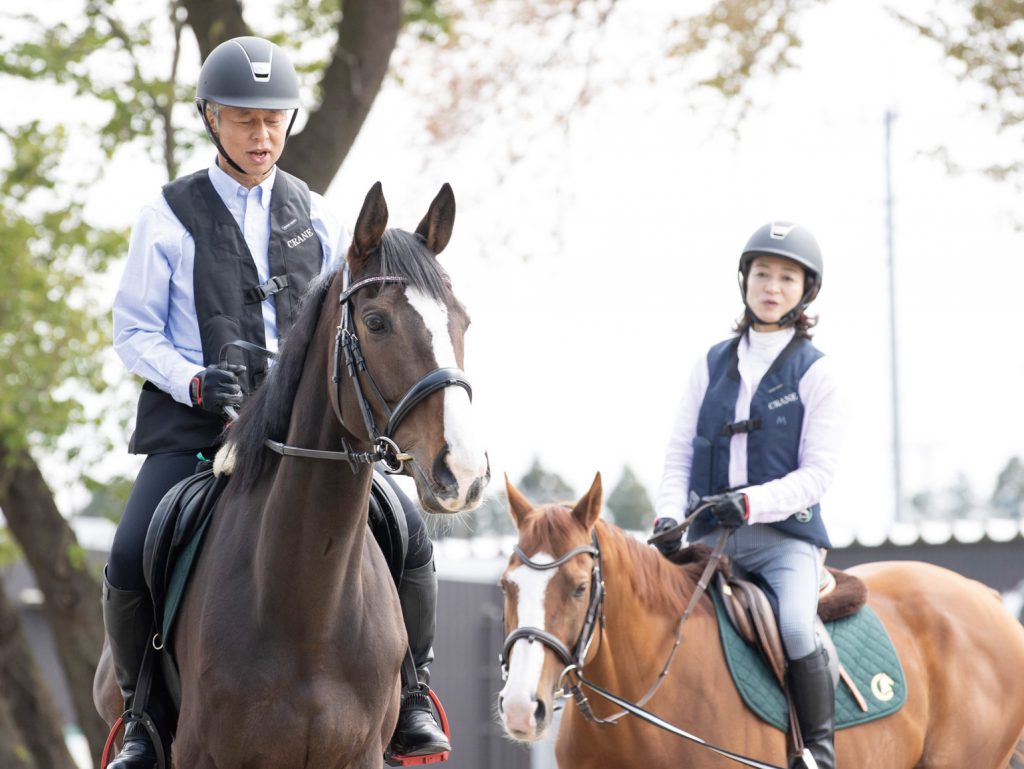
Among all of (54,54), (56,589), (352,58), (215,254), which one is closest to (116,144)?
(54,54)

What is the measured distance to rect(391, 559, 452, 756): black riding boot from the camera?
176 inches

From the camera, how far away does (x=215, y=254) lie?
14.6 feet

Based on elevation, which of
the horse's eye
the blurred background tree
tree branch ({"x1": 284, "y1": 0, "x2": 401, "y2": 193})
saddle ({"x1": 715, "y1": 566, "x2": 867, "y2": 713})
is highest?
tree branch ({"x1": 284, "y1": 0, "x2": 401, "y2": 193})

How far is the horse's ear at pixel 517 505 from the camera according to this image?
5922 millimetres

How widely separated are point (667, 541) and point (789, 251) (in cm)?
146

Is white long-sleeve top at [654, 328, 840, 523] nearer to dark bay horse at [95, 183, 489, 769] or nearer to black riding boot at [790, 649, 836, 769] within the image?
black riding boot at [790, 649, 836, 769]

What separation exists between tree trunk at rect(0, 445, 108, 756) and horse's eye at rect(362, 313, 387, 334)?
8.21 metres

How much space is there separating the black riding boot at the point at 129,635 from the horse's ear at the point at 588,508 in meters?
2.05

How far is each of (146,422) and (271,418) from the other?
2.20 ft

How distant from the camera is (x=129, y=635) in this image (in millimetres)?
4270

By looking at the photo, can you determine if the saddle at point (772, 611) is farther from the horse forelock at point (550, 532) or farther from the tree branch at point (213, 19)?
the tree branch at point (213, 19)

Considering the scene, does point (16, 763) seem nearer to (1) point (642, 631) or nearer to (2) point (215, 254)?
(1) point (642, 631)

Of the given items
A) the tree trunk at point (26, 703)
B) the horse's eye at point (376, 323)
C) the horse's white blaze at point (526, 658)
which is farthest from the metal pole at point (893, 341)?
the horse's eye at point (376, 323)

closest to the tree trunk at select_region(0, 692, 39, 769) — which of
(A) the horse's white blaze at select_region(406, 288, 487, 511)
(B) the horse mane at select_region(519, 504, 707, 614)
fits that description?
(B) the horse mane at select_region(519, 504, 707, 614)
